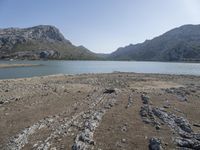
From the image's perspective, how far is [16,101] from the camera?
3756cm

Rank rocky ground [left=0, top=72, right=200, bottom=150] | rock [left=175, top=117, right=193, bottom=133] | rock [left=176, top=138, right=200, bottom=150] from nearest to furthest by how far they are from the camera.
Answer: rock [left=176, top=138, right=200, bottom=150], rocky ground [left=0, top=72, right=200, bottom=150], rock [left=175, top=117, right=193, bottom=133]

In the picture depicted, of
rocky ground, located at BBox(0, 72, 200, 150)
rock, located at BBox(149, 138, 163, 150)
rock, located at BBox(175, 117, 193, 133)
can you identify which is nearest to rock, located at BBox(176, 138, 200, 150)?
rocky ground, located at BBox(0, 72, 200, 150)

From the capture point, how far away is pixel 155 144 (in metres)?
20.9

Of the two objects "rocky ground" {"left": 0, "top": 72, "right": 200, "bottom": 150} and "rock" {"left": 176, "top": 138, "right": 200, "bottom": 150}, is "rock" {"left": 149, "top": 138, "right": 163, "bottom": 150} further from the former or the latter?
"rock" {"left": 176, "top": 138, "right": 200, "bottom": 150}

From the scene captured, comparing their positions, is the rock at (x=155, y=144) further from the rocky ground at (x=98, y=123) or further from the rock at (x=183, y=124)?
the rock at (x=183, y=124)

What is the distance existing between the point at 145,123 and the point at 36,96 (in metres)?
20.2

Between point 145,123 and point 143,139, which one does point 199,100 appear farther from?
point 143,139

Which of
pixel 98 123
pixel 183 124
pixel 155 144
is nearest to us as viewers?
pixel 155 144

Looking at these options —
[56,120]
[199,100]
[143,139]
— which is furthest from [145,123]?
[199,100]

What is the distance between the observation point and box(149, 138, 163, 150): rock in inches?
804

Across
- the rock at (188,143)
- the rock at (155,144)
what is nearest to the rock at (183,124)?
the rock at (188,143)

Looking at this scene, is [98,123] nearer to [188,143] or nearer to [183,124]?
[183,124]

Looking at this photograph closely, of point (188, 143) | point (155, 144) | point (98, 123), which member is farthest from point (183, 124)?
point (98, 123)

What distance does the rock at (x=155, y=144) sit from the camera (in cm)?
2042
